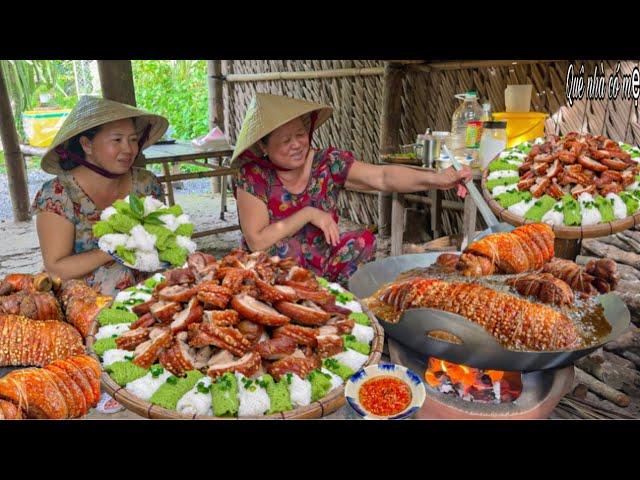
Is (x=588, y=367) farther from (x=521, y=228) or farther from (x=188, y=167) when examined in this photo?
(x=188, y=167)

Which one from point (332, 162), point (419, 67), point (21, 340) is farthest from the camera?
point (332, 162)

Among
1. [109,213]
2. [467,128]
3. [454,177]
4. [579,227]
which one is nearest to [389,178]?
[454,177]

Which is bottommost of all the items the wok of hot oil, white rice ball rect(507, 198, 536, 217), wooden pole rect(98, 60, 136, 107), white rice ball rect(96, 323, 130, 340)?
the wok of hot oil

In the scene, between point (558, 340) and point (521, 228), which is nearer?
point (558, 340)

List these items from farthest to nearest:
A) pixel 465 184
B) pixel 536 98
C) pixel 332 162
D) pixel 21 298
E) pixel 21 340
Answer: pixel 332 162
pixel 465 184
pixel 536 98
pixel 21 298
pixel 21 340

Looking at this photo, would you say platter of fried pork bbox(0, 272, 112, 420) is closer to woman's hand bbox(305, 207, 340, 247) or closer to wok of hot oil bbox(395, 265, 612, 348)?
woman's hand bbox(305, 207, 340, 247)

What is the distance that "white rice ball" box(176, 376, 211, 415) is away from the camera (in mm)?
1234

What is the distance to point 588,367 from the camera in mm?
1838

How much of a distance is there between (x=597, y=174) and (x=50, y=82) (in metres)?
2.37

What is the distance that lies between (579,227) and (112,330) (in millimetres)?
1989

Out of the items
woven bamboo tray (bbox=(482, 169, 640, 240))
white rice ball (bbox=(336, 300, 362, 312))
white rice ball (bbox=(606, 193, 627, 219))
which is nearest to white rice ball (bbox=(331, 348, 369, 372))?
white rice ball (bbox=(336, 300, 362, 312))

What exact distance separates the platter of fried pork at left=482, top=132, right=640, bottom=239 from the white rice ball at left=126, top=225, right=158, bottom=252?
1.60 m

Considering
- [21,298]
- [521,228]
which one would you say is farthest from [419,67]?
[21,298]

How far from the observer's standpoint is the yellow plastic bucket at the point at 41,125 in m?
1.73
